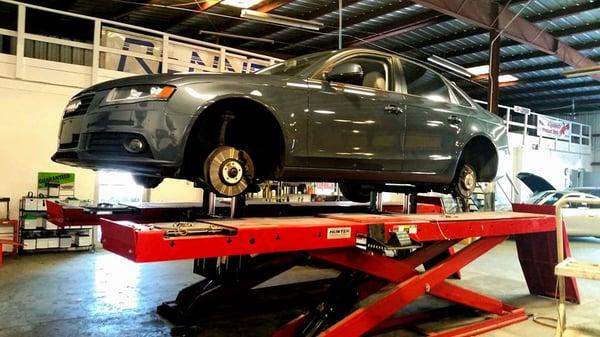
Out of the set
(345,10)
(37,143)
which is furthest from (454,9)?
(37,143)

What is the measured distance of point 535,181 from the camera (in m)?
9.51

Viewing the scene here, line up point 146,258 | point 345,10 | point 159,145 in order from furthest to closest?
point 345,10
point 159,145
point 146,258

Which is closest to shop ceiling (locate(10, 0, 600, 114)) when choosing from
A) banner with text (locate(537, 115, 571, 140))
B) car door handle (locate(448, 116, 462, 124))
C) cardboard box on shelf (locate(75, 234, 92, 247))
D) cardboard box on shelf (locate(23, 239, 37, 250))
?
banner with text (locate(537, 115, 571, 140))

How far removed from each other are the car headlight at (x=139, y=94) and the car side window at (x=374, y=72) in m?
1.46

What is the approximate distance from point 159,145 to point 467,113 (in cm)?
268

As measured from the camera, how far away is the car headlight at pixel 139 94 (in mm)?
2633

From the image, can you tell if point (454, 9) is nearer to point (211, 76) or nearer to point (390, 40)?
point (390, 40)

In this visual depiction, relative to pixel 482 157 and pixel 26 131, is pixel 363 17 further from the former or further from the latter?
pixel 26 131

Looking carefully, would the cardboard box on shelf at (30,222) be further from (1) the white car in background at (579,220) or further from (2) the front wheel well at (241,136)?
(1) the white car in background at (579,220)

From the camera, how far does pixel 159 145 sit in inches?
102

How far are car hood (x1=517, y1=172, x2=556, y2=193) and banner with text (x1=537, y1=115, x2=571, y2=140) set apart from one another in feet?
13.6

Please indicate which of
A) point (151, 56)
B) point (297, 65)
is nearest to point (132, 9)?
point (151, 56)

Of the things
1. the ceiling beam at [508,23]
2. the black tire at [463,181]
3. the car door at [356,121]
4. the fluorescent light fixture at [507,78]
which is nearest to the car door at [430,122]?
the car door at [356,121]

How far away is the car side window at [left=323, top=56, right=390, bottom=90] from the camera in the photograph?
3.61m
